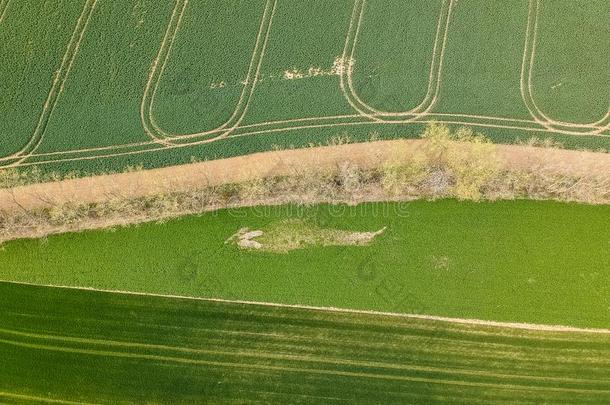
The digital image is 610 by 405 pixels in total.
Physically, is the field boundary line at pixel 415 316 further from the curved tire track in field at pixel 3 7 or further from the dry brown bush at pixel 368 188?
the curved tire track in field at pixel 3 7

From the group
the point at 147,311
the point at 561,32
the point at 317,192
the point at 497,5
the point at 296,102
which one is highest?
the point at 497,5

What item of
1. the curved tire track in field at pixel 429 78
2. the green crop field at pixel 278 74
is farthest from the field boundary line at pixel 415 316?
the curved tire track in field at pixel 429 78

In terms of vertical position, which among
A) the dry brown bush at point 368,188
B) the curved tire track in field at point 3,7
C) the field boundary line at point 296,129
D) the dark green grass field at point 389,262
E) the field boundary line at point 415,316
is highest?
the curved tire track in field at point 3,7

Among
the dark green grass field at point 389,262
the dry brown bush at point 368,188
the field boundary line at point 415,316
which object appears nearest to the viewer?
the field boundary line at point 415,316

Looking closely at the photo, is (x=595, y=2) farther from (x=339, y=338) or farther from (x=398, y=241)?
(x=339, y=338)

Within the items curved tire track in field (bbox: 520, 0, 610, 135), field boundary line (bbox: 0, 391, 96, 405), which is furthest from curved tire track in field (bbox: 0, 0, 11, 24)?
curved tire track in field (bbox: 520, 0, 610, 135)

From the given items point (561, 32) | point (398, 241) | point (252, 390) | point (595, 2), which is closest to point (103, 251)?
point (252, 390)

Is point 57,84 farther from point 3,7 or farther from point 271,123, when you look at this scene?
point 271,123
